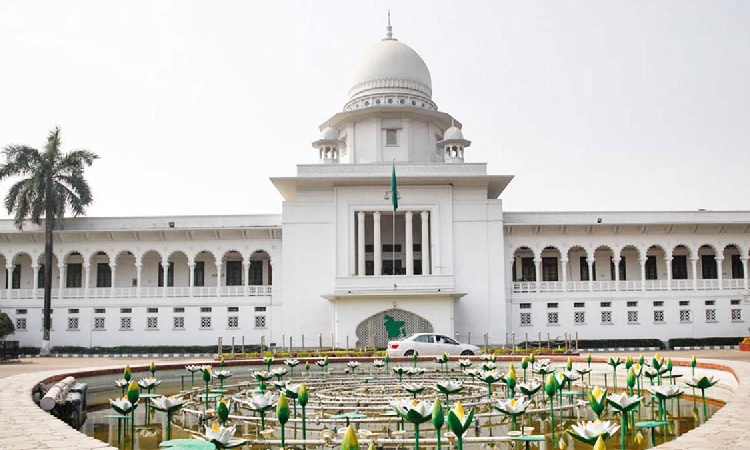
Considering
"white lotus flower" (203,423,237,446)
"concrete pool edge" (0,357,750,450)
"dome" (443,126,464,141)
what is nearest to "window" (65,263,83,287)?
"dome" (443,126,464,141)

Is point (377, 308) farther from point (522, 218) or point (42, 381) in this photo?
point (42, 381)

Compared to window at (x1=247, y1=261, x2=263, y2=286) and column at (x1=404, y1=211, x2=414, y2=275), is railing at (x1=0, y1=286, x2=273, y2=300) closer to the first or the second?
window at (x1=247, y1=261, x2=263, y2=286)

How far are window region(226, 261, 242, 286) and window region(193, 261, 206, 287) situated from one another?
1.35 meters

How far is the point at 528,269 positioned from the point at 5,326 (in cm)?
2706

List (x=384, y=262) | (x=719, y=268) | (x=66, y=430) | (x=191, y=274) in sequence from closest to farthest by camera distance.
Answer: (x=66, y=430), (x=719, y=268), (x=191, y=274), (x=384, y=262)

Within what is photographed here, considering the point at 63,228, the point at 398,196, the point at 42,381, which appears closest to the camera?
the point at 42,381

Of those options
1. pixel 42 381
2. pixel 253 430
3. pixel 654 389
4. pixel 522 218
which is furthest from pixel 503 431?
pixel 522 218

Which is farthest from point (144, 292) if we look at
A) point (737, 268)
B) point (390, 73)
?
point (737, 268)

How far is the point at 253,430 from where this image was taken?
12.3 metres

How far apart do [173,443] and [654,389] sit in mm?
6847

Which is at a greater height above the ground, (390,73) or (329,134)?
(390,73)

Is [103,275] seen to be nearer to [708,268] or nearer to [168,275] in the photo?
[168,275]

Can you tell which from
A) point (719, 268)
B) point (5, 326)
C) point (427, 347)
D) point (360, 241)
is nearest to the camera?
point (427, 347)

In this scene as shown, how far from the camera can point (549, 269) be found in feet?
138
